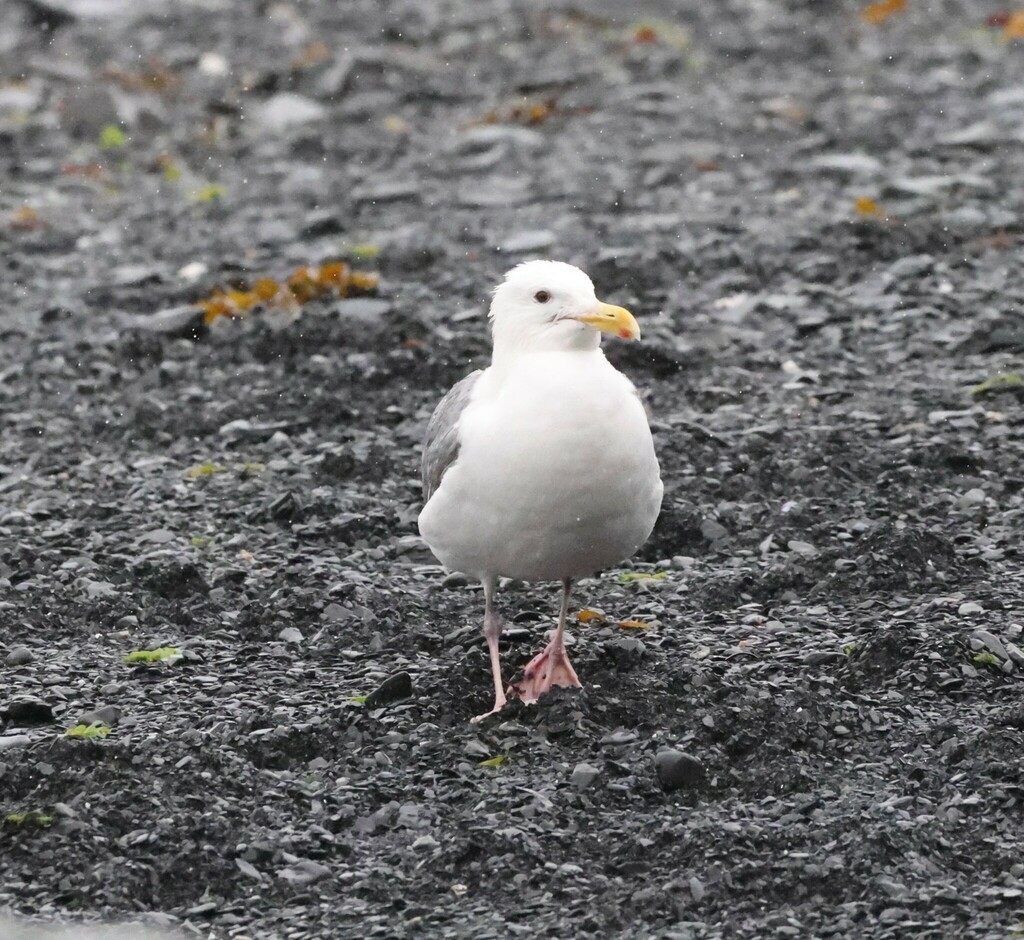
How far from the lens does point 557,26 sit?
17.0m

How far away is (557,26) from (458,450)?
39.1 feet

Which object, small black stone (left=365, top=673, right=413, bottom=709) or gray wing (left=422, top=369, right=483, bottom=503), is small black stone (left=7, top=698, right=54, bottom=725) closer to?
small black stone (left=365, top=673, right=413, bottom=709)

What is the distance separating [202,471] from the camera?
842 cm

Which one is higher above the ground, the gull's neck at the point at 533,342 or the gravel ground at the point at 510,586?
the gull's neck at the point at 533,342

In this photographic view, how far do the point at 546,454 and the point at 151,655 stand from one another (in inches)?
75.8

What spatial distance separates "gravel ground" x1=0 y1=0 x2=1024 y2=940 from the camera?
16.7 ft

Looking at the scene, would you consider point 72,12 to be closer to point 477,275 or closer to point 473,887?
point 477,275

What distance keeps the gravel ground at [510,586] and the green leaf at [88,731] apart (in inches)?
1.1

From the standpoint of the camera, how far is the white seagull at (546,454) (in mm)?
5617

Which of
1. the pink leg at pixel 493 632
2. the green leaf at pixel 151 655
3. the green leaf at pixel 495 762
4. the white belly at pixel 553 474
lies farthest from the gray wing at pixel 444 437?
the green leaf at pixel 151 655

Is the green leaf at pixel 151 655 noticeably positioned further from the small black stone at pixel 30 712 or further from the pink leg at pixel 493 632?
the pink leg at pixel 493 632

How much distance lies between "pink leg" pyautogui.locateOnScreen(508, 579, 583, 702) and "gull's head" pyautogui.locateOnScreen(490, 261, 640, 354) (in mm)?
981

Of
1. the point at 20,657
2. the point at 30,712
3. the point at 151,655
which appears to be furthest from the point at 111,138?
the point at 30,712

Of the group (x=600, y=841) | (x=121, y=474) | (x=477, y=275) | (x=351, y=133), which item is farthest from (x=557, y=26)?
(x=600, y=841)
